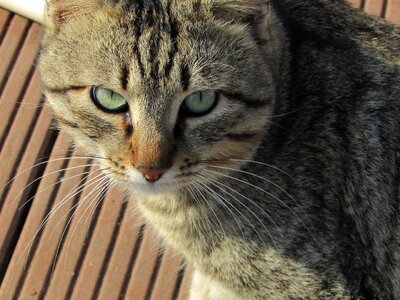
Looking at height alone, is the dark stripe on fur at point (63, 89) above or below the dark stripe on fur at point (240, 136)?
below

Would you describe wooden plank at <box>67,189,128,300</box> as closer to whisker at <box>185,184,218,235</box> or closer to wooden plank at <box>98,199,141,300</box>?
wooden plank at <box>98,199,141,300</box>

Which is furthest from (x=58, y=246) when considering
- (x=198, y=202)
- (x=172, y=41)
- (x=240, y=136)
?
(x=172, y=41)

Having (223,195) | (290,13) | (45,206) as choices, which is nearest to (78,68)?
→ (223,195)

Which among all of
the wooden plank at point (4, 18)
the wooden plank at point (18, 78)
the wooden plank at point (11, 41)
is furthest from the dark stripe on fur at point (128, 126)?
the wooden plank at point (4, 18)

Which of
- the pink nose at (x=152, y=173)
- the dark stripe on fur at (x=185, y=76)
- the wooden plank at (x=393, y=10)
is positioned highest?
the wooden plank at (x=393, y=10)

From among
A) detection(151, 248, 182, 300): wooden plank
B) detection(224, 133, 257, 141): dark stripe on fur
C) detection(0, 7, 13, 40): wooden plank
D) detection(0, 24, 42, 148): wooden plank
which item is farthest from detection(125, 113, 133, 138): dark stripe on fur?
detection(0, 7, 13, 40): wooden plank

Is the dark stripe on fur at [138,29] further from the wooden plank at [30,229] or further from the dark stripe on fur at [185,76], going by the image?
the wooden plank at [30,229]

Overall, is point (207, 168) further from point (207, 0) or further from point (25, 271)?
point (25, 271)
